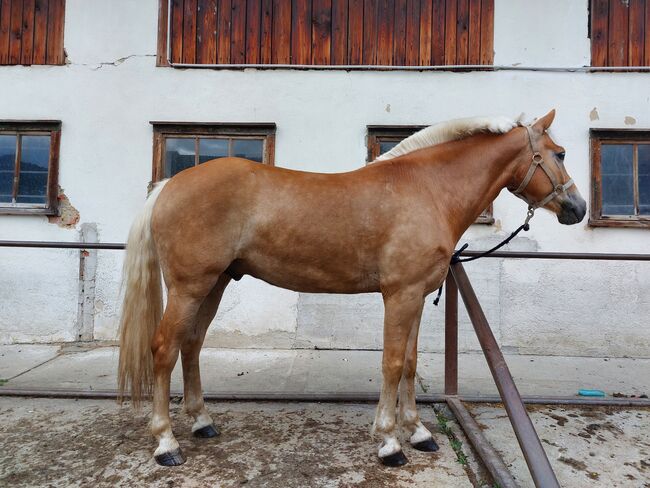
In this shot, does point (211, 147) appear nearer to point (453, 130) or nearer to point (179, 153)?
point (179, 153)

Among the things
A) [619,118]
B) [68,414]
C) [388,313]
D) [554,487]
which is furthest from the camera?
[619,118]

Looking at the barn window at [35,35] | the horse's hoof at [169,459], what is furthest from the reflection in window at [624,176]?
the barn window at [35,35]

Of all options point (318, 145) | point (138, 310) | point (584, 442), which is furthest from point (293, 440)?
point (318, 145)

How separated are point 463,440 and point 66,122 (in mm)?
5489

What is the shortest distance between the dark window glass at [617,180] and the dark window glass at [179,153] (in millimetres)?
5087

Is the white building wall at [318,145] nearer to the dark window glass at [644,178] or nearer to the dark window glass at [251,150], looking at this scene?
the dark window glass at [251,150]

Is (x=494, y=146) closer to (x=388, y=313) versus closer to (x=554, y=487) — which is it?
(x=388, y=313)

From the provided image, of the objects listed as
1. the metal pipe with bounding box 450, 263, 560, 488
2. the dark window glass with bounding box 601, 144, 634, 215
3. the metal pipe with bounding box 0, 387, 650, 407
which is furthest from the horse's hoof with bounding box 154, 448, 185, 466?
the dark window glass with bounding box 601, 144, 634, 215

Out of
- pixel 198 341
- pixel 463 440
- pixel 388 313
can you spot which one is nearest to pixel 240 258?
pixel 198 341

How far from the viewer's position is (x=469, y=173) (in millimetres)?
2232

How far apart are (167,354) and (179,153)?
3.45m

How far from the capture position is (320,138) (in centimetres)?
477

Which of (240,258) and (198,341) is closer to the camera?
Result: (240,258)

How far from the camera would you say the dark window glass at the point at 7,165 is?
489cm
